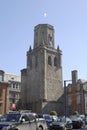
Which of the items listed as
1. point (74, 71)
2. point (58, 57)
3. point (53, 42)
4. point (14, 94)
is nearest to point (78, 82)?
point (74, 71)

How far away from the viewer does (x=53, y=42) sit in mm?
87625

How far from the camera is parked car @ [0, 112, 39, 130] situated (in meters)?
18.5

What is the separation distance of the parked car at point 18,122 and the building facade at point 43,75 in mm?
54085

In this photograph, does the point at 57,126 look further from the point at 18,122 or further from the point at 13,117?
the point at 18,122

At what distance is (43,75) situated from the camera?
77.8 metres

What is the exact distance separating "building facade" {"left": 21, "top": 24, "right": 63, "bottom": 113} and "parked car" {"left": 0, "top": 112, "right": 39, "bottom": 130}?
54.1 metres

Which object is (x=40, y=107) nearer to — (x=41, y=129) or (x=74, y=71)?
(x=74, y=71)

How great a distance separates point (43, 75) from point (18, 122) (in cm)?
5835

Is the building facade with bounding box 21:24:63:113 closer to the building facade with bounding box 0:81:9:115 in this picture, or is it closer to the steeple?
the steeple

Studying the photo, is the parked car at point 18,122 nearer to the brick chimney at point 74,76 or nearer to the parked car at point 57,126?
the parked car at point 57,126

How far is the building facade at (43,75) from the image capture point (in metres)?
77.1

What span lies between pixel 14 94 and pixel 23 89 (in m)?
9.16

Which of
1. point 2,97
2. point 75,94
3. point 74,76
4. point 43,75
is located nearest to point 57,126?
point 2,97

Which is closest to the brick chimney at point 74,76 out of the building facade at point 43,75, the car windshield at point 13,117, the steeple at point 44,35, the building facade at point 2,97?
the building facade at point 43,75
